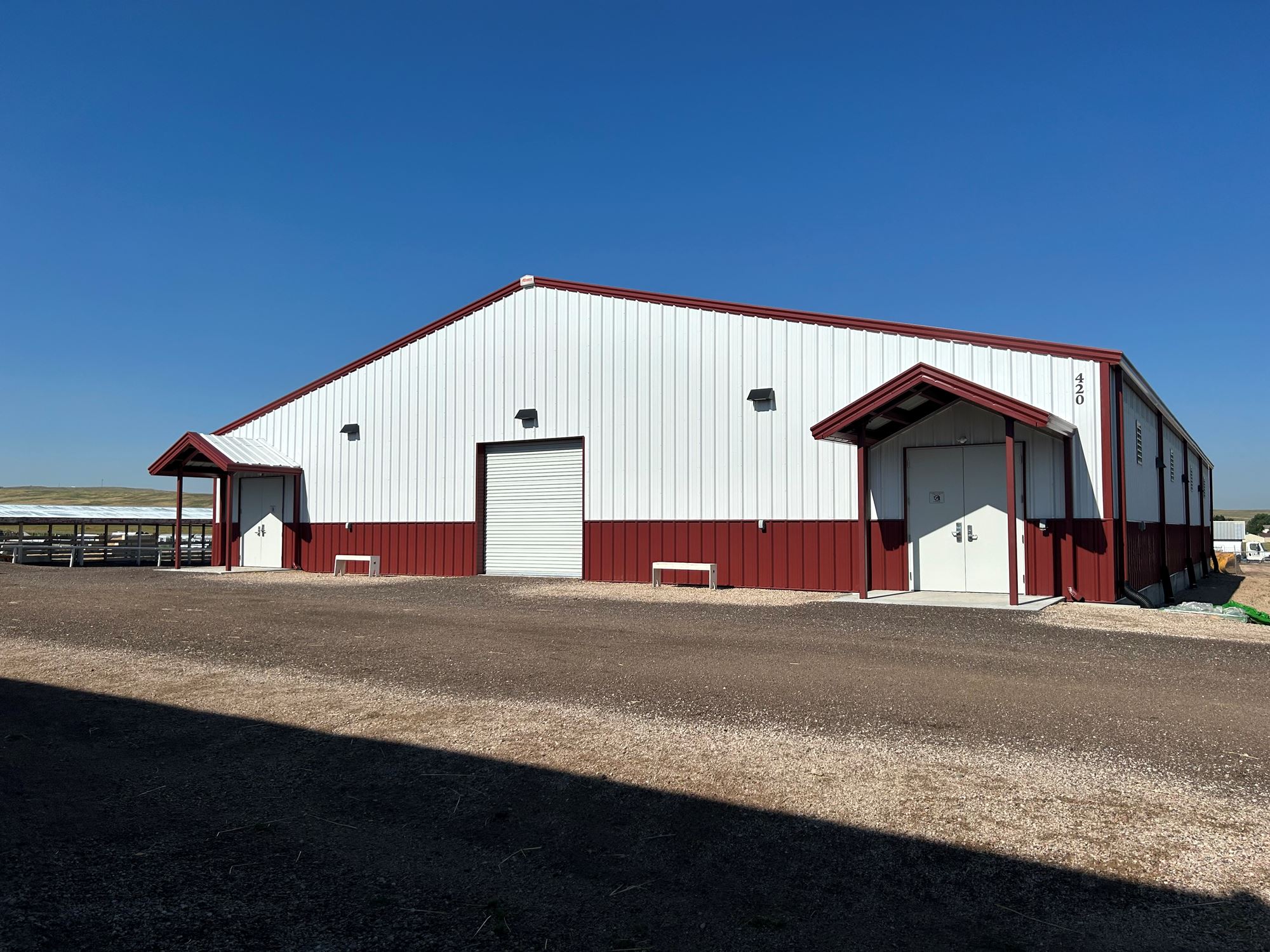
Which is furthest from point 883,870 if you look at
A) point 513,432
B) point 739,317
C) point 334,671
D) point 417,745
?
point 513,432

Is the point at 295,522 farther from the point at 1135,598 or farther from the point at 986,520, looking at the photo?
the point at 1135,598

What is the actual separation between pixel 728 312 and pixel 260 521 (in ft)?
48.7

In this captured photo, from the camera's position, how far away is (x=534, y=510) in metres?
20.1

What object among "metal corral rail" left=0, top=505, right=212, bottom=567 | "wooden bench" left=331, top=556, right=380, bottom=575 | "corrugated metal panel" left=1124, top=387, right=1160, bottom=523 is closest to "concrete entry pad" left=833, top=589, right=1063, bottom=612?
"corrugated metal panel" left=1124, top=387, right=1160, bottom=523

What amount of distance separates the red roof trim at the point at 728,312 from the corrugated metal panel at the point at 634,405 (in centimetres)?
11

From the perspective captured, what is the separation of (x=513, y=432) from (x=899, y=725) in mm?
15334

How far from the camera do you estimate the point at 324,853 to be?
3.71 m

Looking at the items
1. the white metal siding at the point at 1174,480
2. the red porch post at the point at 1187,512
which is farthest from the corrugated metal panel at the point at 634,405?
the red porch post at the point at 1187,512

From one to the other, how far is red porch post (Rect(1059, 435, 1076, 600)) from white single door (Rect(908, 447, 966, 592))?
1587 millimetres

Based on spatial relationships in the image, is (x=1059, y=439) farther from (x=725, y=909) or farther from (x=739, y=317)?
(x=725, y=909)

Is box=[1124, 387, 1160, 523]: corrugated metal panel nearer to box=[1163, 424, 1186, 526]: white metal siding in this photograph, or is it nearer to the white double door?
box=[1163, 424, 1186, 526]: white metal siding

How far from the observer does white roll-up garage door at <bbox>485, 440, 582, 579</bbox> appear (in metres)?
19.6

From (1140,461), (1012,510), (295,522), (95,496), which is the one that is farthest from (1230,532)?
(95,496)

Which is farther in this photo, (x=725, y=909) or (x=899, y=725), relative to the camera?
(x=899, y=725)
